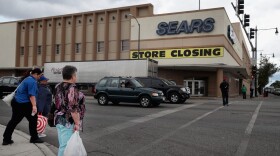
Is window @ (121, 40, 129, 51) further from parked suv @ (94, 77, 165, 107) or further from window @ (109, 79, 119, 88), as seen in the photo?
window @ (109, 79, 119, 88)

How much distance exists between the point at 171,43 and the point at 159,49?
5.45 ft

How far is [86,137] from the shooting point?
8.60 metres

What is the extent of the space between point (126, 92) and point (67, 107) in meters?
13.6

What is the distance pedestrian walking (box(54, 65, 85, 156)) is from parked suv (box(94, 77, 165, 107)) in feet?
42.8

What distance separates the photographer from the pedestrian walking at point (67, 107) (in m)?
4.35

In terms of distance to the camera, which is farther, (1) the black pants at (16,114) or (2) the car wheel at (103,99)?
(2) the car wheel at (103,99)

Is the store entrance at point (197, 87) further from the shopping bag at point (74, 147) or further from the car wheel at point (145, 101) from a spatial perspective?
the shopping bag at point (74, 147)

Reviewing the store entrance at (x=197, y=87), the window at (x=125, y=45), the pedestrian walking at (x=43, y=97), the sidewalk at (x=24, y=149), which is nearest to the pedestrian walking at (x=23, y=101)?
the sidewalk at (x=24, y=149)

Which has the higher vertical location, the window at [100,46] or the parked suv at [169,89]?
the window at [100,46]

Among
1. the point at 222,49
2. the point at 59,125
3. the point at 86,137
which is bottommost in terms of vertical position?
the point at 86,137

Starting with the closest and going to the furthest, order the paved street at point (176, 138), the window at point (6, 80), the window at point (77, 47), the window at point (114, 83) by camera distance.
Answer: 1. the paved street at point (176, 138)
2. the window at point (114, 83)
3. the window at point (6, 80)
4. the window at point (77, 47)

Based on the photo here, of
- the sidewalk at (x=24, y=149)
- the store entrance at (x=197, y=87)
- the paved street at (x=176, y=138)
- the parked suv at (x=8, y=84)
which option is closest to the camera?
the sidewalk at (x=24, y=149)

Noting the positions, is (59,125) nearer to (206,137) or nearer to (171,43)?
(206,137)

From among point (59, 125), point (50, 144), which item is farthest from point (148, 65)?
point (59, 125)
